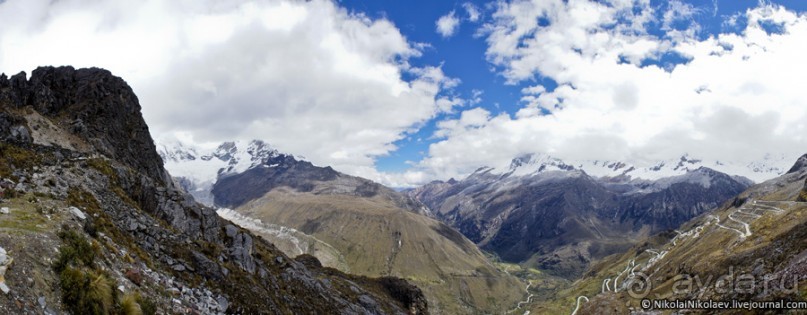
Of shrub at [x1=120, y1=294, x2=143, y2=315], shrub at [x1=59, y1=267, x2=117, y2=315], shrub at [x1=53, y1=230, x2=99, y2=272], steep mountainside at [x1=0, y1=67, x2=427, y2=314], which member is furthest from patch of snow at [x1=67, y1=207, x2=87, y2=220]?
shrub at [x1=120, y1=294, x2=143, y2=315]

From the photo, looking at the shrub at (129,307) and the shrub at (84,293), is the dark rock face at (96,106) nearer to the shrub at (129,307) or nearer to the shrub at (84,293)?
the shrub at (129,307)

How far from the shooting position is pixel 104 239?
2948 centimetres

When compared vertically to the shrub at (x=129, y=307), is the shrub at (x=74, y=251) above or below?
above

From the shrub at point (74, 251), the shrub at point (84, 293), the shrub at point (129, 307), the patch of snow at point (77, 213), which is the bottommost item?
the shrub at point (129, 307)

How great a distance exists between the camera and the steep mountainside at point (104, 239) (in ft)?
67.9

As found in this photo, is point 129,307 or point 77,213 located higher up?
point 77,213

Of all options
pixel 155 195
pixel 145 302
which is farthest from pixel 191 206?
pixel 145 302

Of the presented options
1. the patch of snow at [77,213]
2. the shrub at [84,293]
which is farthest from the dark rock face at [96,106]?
the shrub at [84,293]

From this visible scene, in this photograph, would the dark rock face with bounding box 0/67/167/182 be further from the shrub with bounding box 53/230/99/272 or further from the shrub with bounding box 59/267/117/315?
the shrub with bounding box 59/267/117/315

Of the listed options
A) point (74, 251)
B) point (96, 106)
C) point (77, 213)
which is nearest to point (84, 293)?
point (74, 251)

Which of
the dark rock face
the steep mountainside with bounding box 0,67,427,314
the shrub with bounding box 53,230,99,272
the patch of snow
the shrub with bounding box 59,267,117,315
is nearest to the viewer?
the shrub with bounding box 59,267,117,315

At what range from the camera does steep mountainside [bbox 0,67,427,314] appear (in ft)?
67.9

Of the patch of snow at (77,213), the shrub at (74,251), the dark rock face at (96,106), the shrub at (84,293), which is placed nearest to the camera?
the shrub at (84,293)

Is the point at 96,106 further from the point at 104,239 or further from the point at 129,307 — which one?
the point at 129,307
